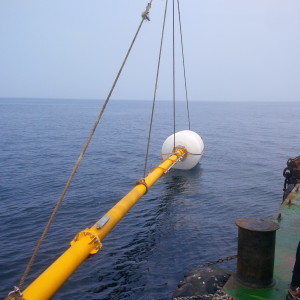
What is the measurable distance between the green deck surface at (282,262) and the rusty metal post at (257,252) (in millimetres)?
236

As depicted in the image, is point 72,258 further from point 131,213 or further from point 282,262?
point 131,213

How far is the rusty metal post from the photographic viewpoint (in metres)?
7.80

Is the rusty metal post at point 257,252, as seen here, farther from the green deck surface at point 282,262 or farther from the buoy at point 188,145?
the buoy at point 188,145

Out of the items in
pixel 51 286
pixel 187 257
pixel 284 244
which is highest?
pixel 51 286

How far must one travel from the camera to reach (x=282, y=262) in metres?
9.17

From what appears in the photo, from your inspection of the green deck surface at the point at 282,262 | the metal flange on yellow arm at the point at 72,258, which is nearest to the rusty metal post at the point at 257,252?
the green deck surface at the point at 282,262

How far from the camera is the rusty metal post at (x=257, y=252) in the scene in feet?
25.6

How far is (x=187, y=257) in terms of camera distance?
44.9ft

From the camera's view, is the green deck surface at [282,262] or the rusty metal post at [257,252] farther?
the rusty metal post at [257,252]

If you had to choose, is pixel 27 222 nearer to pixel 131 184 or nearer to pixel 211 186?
pixel 131 184

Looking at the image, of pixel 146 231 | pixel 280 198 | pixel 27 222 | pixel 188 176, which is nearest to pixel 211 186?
pixel 188 176

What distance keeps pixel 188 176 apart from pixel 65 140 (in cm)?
3053

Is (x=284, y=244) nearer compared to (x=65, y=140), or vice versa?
(x=284, y=244)

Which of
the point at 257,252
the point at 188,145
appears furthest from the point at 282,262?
the point at 188,145
